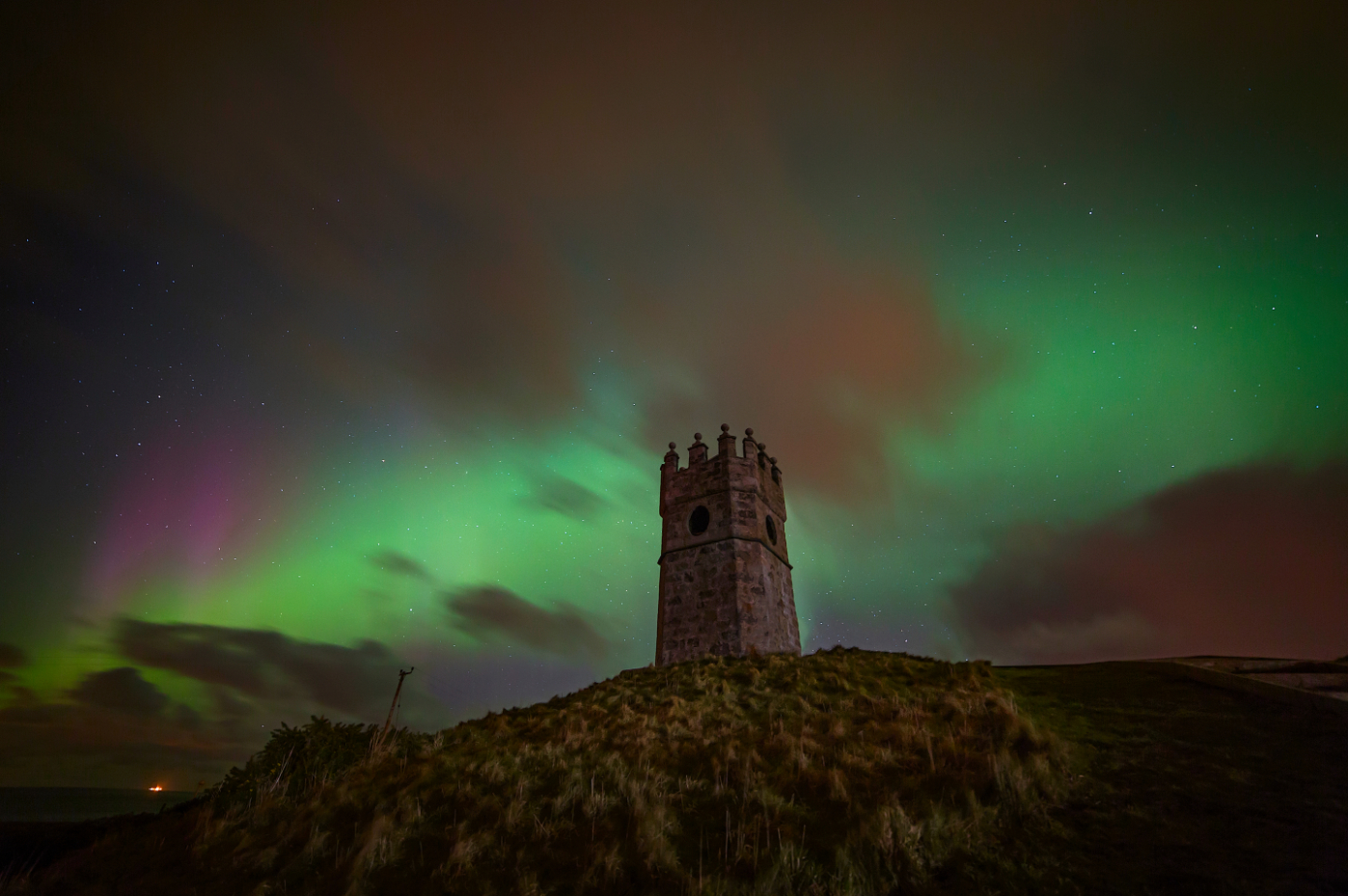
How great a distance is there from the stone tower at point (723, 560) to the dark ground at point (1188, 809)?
13.2 meters

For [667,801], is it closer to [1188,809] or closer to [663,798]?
[663,798]

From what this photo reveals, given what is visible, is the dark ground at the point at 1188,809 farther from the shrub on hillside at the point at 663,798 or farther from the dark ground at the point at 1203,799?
the shrub on hillside at the point at 663,798

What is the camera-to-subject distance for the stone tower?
2422 cm

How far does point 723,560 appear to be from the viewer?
2525cm

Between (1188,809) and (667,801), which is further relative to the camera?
(667,801)

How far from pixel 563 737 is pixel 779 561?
15658 mm

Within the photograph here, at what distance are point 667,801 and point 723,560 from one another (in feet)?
52.4

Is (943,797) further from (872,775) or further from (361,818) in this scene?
(361,818)

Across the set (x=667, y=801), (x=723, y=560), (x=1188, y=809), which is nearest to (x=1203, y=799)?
(x=1188, y=809)

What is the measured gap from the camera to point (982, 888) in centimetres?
638

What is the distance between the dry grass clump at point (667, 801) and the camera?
7406 millimetres

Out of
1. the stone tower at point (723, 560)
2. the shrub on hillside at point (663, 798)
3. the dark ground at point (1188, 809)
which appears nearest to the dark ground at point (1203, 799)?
the dark ground at point (1188, 809)

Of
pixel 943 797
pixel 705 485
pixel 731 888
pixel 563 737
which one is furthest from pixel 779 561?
pixel 731 888

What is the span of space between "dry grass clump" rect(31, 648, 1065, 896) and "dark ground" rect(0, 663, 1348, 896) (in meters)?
0.59
